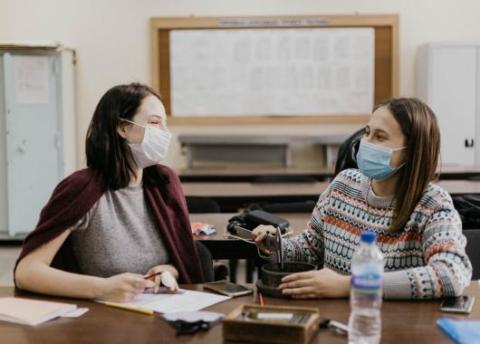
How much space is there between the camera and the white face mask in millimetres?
2072

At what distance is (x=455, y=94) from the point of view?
6230mm

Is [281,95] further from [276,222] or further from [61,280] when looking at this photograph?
[61,280]

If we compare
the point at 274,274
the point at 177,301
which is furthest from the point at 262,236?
the point at 177,301

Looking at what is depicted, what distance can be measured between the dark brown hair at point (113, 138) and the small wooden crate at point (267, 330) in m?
0.76

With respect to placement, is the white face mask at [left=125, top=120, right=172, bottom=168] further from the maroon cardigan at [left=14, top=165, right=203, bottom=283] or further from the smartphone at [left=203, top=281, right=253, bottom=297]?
the smartphone at [left=203, top=281, right=253, bottom=297]

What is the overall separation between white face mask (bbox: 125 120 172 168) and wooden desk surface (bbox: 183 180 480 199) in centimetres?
196

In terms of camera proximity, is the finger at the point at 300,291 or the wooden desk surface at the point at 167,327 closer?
the wooden desk surface at the point at 167,327

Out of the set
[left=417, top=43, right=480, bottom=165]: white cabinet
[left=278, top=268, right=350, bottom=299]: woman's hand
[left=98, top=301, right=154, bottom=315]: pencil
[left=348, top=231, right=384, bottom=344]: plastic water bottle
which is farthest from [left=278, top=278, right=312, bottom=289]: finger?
[left=417, top=43, right=480, bottom=165]: white cabinet

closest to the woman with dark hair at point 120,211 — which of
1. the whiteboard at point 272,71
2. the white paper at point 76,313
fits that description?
the white paper at point 76,313

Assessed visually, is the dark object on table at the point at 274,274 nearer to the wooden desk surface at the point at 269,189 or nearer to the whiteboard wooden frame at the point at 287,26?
the wooden desk surface at the point at 269,189

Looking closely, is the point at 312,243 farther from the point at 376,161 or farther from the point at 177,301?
the point at 177,301

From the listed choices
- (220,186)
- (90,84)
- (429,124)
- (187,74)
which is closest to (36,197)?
(90,84)

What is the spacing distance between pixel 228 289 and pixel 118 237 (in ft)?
1.41

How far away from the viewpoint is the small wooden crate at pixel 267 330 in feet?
4.51
